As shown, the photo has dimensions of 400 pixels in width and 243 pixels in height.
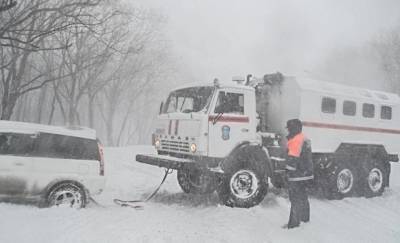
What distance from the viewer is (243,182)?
29.7 feet

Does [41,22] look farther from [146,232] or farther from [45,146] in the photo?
[146,232]

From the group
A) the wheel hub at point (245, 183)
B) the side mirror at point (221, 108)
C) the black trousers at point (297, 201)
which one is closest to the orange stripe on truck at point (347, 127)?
the wheel hub at point (245, 183)

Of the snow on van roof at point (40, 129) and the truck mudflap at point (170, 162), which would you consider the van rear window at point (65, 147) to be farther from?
the truck mudflap at point (170, 162)

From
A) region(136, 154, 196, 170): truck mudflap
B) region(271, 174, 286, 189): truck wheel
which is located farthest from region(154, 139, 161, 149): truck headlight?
region(271, 174, 286, 189): truck wheel

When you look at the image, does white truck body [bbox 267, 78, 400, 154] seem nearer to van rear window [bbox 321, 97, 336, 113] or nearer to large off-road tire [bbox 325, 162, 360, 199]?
van rear window [bbox 321, 97, 336, 113]

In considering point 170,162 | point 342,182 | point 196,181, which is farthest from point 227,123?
point 342,182

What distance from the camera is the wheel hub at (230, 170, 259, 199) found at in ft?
29.4

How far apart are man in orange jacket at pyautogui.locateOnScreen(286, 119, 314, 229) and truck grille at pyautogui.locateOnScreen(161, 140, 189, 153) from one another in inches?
99.5

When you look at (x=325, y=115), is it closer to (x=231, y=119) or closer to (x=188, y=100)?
(x=231, y=119)

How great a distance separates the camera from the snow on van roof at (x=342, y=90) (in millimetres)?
10297

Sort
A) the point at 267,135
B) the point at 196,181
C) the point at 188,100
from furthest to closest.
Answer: the point at 196,181 → the point at 267,135 → the point at 188,100

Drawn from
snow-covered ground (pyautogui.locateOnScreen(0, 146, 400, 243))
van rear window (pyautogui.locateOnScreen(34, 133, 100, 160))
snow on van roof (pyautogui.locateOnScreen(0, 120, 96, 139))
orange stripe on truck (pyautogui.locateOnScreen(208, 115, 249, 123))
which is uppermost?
orange stripe on truck (pyautogui.locateOnScreen(208, 115, 249, 123))

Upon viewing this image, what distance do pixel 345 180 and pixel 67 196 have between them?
725cm

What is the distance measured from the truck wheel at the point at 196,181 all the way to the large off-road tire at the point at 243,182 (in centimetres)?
30
